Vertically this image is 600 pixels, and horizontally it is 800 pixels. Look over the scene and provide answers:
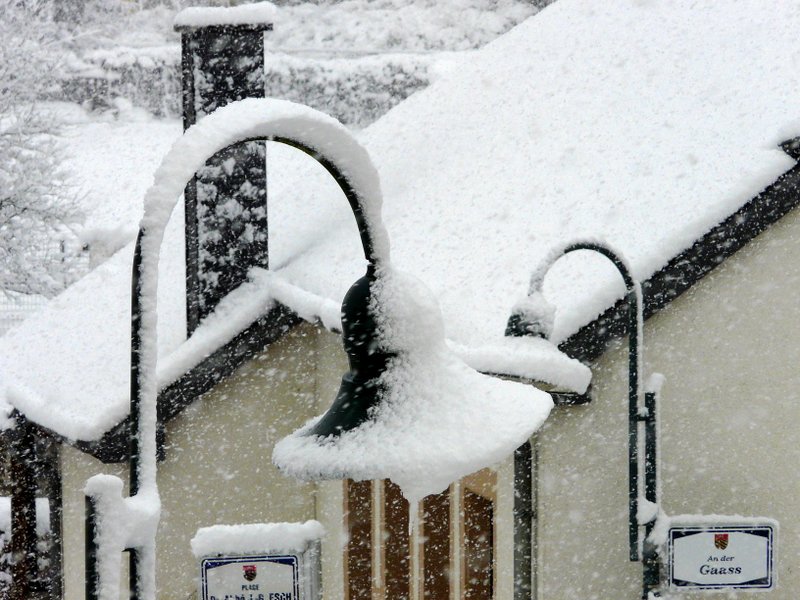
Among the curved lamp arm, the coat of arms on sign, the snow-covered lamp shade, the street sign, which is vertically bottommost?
the street sign

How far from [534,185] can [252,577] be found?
3.06 m

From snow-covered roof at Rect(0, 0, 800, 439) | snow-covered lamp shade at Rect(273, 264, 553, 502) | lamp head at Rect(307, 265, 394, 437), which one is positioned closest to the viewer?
snow-covered lamp shade at Rect(273, 264, 553, 502)

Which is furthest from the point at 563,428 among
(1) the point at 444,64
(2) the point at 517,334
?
(1) the point at 444,64

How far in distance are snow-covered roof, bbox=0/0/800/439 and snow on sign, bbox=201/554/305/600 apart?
1.15 meters

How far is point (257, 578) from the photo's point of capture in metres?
4.41

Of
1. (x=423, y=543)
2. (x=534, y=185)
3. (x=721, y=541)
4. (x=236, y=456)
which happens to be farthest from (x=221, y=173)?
(x=721, y=541)

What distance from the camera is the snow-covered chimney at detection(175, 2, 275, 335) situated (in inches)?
288

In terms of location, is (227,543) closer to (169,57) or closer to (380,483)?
(380,483)

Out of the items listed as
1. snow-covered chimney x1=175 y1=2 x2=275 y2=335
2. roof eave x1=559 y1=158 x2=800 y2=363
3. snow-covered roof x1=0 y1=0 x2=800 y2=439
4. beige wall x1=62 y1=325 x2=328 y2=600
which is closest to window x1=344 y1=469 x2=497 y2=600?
beige wall x1=62 y1=325 x2=328 y2=600

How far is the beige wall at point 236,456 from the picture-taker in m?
7.20

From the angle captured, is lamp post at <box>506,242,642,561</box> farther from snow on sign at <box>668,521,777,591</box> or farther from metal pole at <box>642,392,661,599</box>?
snow on sign at <box>668,521,777,591</box>

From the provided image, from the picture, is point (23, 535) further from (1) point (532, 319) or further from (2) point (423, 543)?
(1) point (532, 319)

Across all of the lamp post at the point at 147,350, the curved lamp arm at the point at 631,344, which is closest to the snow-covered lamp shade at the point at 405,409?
the lamp post at the point at 147,350

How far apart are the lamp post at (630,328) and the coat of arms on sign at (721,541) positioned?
1.32ft
